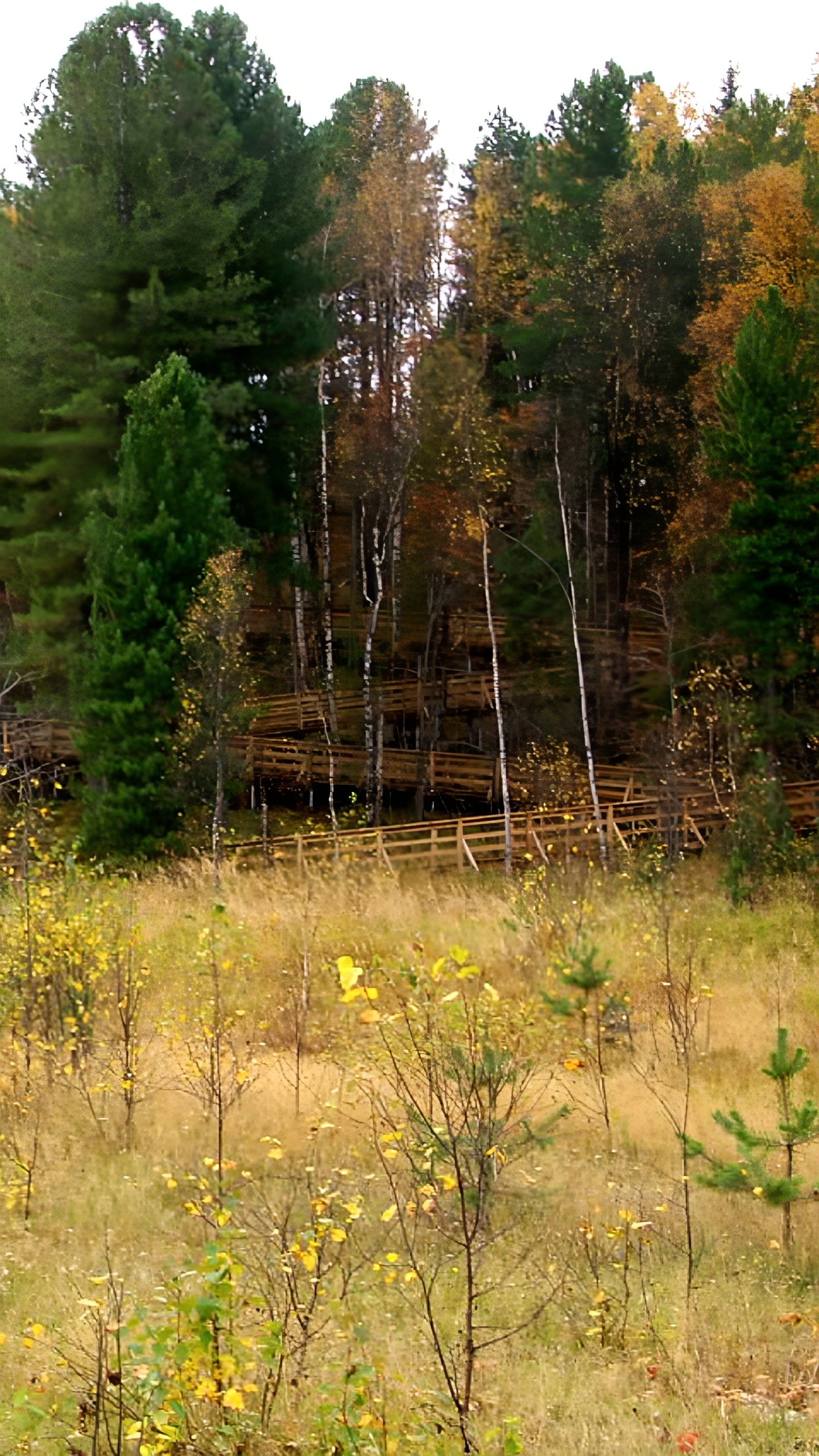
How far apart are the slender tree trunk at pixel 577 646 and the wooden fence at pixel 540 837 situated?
1.01 feet

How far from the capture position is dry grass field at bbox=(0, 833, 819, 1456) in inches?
241

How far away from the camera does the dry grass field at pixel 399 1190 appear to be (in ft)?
20.1

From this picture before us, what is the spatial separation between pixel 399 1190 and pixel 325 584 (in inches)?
896

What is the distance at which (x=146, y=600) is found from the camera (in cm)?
2202

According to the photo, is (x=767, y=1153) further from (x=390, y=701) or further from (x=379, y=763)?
(x=390, y=701)

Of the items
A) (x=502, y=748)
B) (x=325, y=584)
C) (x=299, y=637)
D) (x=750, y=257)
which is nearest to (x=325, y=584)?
(x=325, y=584)

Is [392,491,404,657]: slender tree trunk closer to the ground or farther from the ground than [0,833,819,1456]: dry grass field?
farther from the ground

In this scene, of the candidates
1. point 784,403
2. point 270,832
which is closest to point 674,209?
point 784,403

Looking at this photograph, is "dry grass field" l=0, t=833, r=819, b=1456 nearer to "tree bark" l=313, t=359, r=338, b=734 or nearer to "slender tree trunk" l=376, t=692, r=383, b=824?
"slender tree trunk" l=376, t=692, r=383, b=824

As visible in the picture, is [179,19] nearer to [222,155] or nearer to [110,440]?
[222,155]

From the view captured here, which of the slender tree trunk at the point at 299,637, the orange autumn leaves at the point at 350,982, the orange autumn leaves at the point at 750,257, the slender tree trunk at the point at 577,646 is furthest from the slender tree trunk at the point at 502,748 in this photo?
the orange autumn leaves at the point at 350,982

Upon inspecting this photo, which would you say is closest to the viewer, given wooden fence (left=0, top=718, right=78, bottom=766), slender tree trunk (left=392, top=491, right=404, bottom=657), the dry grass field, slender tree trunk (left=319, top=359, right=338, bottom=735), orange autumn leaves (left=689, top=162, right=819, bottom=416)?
the dry grass field

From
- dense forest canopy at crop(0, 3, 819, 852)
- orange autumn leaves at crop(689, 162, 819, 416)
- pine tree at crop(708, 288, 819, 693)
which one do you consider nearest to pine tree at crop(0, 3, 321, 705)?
dense forest canopy at crop(0, 3, 819, 852)

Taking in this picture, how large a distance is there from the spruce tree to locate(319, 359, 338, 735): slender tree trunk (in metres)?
5.34
